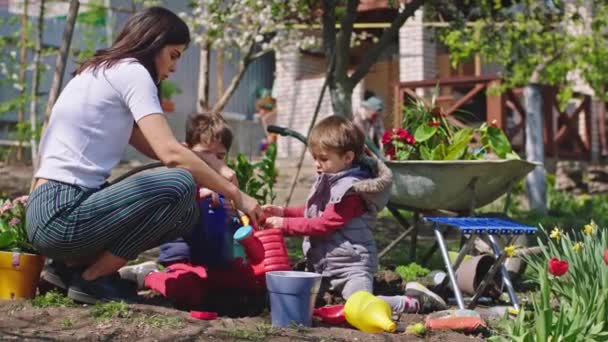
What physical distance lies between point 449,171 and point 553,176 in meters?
6.32

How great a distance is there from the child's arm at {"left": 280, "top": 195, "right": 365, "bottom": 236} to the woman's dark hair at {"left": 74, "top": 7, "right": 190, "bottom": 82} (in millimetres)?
822

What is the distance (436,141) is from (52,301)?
88.0 inches

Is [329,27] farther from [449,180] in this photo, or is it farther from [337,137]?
[337,137]

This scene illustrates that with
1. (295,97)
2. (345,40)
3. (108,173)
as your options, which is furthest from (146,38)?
(295,97)

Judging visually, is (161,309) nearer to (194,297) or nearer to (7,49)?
(194,297)

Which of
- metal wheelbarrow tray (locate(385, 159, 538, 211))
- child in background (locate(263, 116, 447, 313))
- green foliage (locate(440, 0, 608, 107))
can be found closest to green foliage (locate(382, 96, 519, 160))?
metal wheelbarrow tray (locate(385, 159, 538, 211))

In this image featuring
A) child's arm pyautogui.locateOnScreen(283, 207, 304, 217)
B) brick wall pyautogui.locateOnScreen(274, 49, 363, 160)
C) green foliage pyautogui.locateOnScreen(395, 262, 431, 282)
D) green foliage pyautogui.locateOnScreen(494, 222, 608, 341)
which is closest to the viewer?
green foliage pyautogui.locateOnScreen(494, 222, 608, 341)

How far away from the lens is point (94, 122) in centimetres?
281

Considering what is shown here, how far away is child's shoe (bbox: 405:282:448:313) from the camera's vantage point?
3.30 meters

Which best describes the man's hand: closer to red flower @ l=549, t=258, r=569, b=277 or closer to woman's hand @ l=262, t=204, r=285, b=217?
woman's hand @ l=262, t=204, r=285, b=217

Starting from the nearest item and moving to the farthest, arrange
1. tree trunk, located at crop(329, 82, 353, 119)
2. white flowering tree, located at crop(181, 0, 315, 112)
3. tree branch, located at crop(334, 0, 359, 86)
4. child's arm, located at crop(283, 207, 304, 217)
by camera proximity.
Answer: child's arm, located at crop(283, 207, 304, 217), tree branch, located at crop(334, 0, 359, 86), tree trunk, located at crop(329, 82, 353, 119), white flowering tree, located at crop(181, 0, 315, 112)

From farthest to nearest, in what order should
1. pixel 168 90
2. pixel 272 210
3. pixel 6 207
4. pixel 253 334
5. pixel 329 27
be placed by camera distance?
pixel 168 90
pixel 329 27
pixel 272 210
pixel 6 207
pixel 253 334

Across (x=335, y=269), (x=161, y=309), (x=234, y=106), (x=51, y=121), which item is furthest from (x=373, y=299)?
(x=234, y=106)

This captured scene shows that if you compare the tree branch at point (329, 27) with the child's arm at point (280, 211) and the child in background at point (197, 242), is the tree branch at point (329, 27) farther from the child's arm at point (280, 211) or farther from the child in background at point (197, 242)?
the child's arm at point (280, 211)
